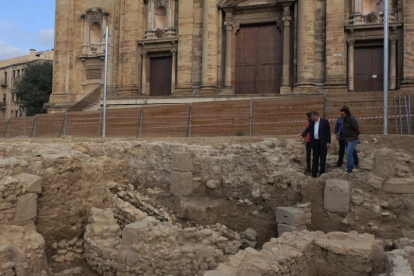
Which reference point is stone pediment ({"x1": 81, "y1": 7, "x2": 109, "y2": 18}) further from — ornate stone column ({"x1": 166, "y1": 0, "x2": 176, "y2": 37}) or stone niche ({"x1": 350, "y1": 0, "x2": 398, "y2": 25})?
stone niche ({"x1": 350, "y1": 0, "x2": 398, "y2": 25})

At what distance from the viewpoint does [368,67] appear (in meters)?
21.6

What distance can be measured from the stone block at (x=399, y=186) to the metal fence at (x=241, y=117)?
154 inches

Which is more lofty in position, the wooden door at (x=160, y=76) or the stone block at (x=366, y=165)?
the wooden door at (x=160, y=76)

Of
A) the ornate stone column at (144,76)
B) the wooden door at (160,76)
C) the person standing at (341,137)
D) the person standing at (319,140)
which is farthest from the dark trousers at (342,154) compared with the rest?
the ornate stone column at (144,76)

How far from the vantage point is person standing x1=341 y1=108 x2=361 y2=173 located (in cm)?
892

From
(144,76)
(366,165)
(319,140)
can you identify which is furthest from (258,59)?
(366,165)

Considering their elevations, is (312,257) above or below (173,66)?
below

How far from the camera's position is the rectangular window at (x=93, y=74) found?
28.1m

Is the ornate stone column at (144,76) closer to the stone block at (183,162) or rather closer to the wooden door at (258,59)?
the wooden door at (258,59)

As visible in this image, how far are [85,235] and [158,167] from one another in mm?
3220

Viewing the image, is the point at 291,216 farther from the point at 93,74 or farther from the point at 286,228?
the point at 93,74

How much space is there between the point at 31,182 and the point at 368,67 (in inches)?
755

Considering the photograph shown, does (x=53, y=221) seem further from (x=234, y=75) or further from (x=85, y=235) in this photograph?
(x=234, y=75)

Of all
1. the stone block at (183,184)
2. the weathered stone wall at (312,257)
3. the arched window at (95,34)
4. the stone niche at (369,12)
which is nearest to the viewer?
the weathered stone wall at (312,257)
